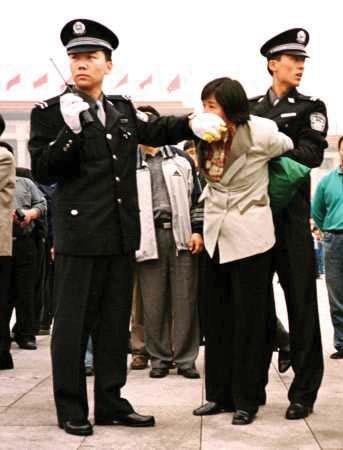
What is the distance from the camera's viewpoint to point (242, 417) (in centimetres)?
438

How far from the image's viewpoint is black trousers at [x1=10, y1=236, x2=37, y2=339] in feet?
26.3

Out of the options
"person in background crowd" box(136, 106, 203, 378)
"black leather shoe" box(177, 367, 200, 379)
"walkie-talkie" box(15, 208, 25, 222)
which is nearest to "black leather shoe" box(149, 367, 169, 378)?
"person in background crowd" box(136, 106, 203, 378)

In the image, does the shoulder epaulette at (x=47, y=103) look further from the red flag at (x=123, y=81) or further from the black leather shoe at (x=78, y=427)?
the red flag at (x=123, y=81)

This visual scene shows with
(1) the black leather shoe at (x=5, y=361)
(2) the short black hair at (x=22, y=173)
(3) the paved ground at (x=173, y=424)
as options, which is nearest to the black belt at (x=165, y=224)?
(3) the paved ground at (x=173, y=424)

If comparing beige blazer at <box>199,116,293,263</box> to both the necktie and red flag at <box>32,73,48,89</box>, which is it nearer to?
the necktie

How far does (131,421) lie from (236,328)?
662mm

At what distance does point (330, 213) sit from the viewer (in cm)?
786

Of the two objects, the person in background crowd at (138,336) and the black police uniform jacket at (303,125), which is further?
the person in background crowd at (138,336)

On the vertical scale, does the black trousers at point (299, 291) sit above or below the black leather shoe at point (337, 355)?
above

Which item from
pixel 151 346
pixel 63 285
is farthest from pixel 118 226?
pixel 151 346

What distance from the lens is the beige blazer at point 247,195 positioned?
4.41 meters

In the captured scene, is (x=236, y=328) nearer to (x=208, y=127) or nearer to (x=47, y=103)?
(x=208, y=127)

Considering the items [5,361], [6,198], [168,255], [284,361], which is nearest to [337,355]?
[284,361]

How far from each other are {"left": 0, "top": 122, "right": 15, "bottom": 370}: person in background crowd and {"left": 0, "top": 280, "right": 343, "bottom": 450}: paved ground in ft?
2.03
